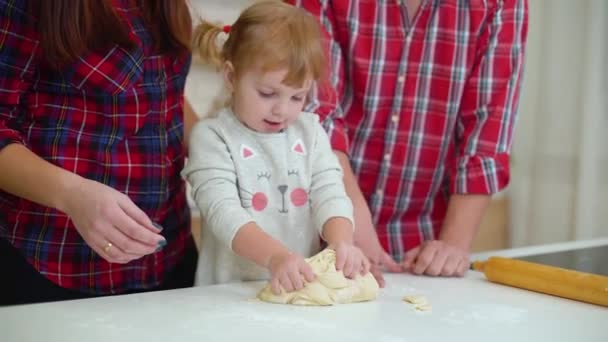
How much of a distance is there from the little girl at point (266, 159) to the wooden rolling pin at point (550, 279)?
0.86ft

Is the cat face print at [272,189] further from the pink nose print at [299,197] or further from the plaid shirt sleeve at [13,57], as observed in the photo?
the plaid shirt sleeve at [13,57]

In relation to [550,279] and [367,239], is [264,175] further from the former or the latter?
[550,279]

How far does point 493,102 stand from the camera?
1.45m

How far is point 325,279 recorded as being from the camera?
1.02m

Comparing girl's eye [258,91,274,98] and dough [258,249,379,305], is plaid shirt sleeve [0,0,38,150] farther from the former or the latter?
dough [258,249,379,305]

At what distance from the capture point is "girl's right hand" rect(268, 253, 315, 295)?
1.00m

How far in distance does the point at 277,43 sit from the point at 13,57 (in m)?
0.39

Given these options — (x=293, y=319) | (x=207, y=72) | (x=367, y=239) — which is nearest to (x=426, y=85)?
(x=367, y=239)

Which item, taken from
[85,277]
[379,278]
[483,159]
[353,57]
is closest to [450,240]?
[483,159]

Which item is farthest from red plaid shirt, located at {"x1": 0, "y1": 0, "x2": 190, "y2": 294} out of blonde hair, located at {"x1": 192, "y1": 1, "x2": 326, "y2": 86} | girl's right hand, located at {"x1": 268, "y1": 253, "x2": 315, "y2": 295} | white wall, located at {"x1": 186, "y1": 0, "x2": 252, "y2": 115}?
white wall, located at {"x1": 186, "y1": 0, "x2": 252, "y2": 115}

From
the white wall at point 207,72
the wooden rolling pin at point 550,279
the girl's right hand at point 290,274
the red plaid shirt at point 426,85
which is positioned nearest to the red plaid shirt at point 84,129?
the girl's right hand at point 290,274

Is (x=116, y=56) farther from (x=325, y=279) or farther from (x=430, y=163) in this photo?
(x=430, y=163)

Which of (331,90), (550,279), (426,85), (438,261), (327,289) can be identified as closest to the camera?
(327,289)

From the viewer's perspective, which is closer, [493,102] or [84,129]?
[84,129]
